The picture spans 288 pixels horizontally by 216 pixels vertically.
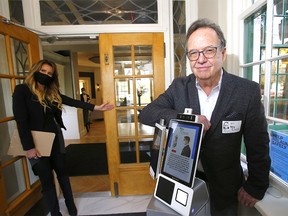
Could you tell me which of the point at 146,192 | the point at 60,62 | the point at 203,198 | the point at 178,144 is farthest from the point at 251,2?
the point at 60,62

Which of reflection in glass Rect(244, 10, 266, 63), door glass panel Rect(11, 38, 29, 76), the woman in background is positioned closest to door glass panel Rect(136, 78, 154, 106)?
the woman in background

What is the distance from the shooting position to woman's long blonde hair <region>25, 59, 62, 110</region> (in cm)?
157

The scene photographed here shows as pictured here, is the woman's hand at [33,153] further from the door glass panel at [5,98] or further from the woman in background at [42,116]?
the door glass panel at [5,98]

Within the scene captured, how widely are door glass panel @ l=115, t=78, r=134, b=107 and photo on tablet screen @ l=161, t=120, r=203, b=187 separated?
1.41 metres

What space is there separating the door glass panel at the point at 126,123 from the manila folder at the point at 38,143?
2.43ft

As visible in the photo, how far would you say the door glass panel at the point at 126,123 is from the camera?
2104 millimetres

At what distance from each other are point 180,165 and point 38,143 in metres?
1.41

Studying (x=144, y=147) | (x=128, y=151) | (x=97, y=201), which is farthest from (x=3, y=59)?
(x=97, y=201)

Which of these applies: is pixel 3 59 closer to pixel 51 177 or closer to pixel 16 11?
pixel 16 11

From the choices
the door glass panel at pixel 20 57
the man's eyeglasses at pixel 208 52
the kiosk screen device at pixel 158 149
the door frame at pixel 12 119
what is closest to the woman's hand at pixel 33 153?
the door frame at pixel 12 119

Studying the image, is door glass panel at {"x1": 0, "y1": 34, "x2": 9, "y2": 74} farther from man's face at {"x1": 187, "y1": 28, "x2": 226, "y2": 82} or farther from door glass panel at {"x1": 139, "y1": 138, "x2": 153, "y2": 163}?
man's face at {"x1": 187, "y1": 28, "x2": 226, "y2": 82}

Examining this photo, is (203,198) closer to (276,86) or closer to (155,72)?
(276,86)

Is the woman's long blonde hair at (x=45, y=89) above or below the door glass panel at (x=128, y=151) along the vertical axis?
above

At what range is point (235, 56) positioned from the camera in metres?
1.60
